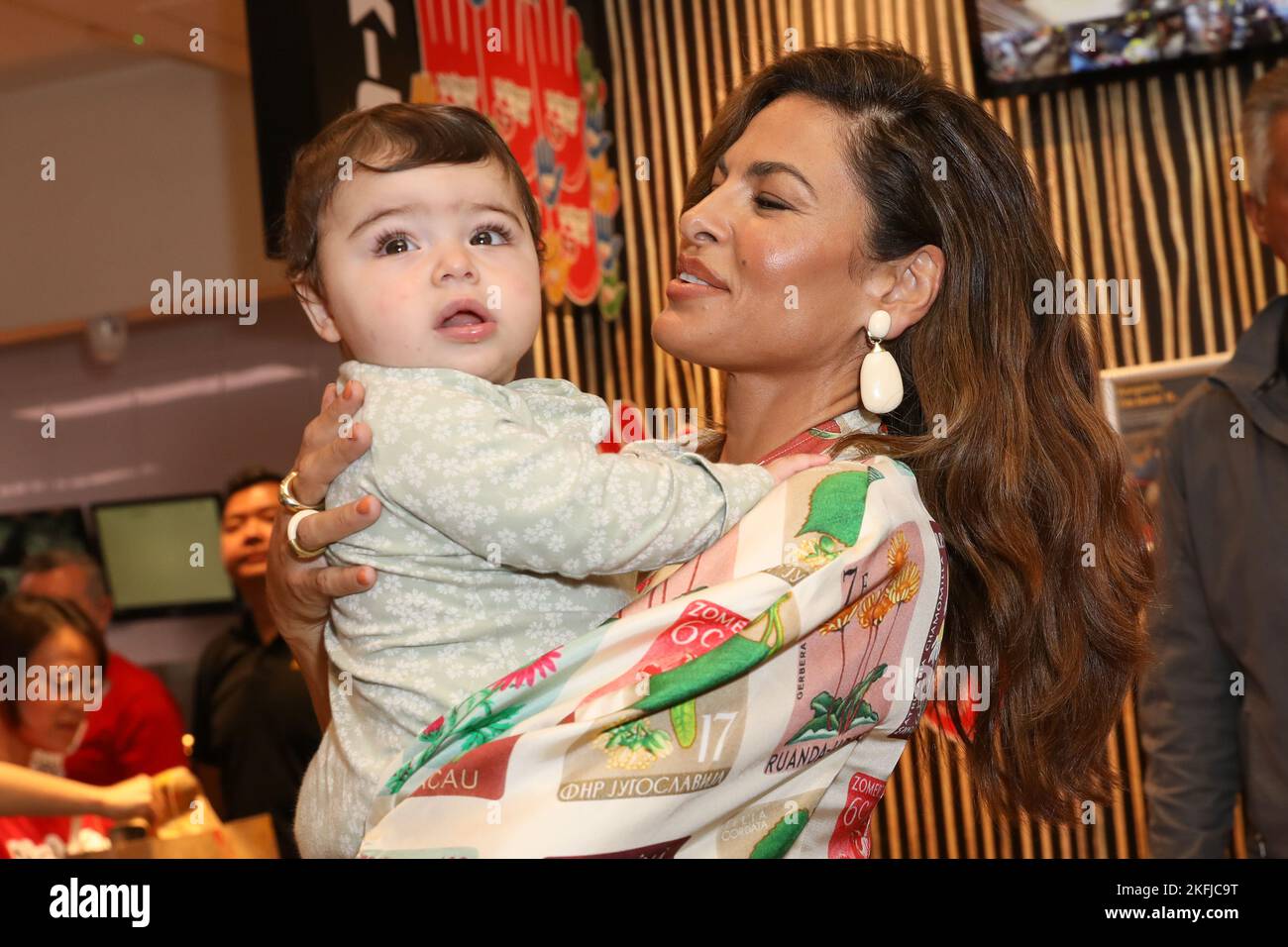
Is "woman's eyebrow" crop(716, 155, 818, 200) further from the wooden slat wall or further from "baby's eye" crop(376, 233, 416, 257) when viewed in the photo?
the wooden slat wall

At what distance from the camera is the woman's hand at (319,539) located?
61.6 inches

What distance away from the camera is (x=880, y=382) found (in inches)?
73.8

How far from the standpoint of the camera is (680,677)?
142cm

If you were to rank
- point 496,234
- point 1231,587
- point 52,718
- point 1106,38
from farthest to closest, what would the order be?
point 1106,38
point 52,718
point 1231,587
point 496,234

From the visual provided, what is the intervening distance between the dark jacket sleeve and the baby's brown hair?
1.86 m

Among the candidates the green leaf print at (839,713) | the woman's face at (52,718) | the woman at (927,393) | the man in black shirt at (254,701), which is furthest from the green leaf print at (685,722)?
the woman's face at (52,718)

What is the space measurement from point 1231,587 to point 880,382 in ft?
4.67

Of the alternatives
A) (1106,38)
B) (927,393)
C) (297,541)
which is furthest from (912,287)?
(1106,38)

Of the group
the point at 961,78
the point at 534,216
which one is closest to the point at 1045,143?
the point at 961,78

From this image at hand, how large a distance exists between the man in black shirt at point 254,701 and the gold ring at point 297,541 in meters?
1.91
